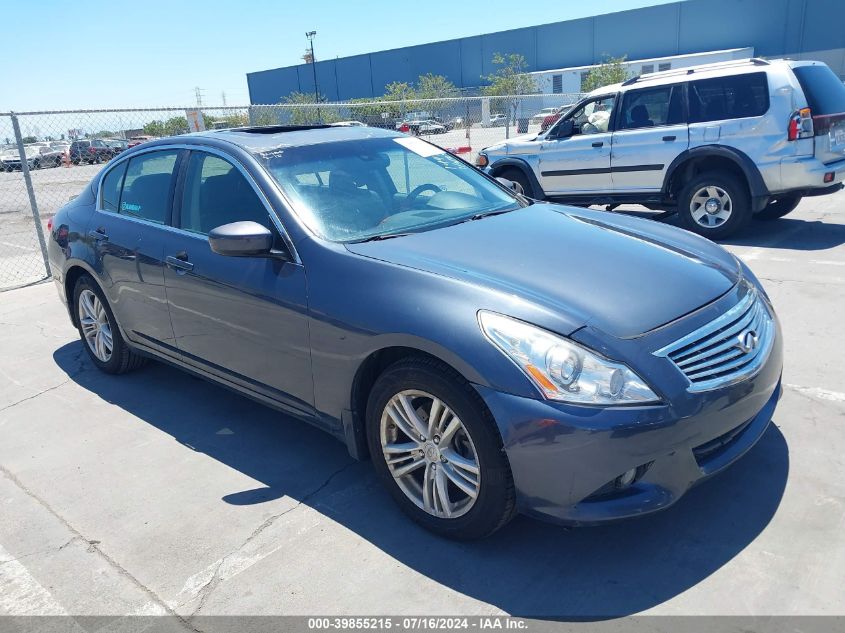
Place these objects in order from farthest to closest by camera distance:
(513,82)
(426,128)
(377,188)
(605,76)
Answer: (513,82)
(605,76)
(426,128)
(377,188)

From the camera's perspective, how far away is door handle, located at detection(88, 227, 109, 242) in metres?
4.64

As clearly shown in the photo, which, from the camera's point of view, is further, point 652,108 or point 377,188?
point 652,108

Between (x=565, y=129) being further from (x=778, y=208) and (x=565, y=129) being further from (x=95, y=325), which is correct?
(x=95, y=325)

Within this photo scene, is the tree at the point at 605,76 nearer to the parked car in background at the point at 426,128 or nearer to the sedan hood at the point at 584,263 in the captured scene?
the parked car in background at the point at 426,128

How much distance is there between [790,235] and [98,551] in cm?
804

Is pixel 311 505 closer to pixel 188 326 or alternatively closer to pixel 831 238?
pixel 188 326

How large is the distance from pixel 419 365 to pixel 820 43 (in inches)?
2265

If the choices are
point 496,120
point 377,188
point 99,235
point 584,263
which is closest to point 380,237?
point 377,188

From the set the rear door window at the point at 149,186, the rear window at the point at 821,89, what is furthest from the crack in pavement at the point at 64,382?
the rear window at the point at 821,89

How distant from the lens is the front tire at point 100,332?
4.93m

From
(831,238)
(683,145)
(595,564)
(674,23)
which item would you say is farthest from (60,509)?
(674,23)

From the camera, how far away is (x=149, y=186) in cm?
445

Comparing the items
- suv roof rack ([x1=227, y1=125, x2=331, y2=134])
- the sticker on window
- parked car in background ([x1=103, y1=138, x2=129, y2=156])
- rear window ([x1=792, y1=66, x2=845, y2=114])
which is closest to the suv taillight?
rear window ([x1=792, y1=66, x2=845, y2=114])

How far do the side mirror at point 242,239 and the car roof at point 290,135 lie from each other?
681 mm
